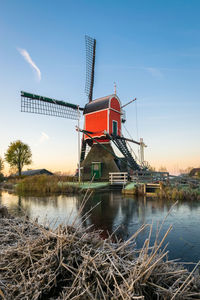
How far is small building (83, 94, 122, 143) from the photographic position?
21.6m

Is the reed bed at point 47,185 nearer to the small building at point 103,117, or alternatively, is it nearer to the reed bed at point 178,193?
the small building at point 103,117

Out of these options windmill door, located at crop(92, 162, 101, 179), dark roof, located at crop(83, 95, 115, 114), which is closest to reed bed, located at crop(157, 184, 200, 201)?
windmill door, located at crop(92, 162, 101, 179)

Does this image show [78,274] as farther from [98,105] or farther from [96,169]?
[98,105]

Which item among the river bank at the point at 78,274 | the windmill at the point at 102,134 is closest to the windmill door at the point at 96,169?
the windmill at the point at 102,134

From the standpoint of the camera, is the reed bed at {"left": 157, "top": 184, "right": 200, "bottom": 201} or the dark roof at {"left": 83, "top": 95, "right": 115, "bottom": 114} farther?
the dark roof at {"left": 83, "top": 95, "right": 115, "bottom": 114}

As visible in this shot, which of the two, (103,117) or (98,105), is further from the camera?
(98,105)

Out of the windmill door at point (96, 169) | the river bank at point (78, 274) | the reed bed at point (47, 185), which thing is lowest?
the reed bed at point (47, 185)

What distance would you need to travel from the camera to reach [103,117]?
21.9 meters

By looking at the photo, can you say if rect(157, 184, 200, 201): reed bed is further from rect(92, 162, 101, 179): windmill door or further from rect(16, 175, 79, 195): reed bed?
rect(92, 162, 101, 179): windmill door

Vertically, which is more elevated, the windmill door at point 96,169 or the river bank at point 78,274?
the windmill door at point 96,169

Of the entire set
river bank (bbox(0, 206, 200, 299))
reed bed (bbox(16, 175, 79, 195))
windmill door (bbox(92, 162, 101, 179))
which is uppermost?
windmill door (bbox(92, 162, 101, 179))

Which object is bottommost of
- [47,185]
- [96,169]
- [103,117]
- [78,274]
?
[47,185]

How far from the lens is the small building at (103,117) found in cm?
2158

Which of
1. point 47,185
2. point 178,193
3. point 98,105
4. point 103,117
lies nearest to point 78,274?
point 178,193
